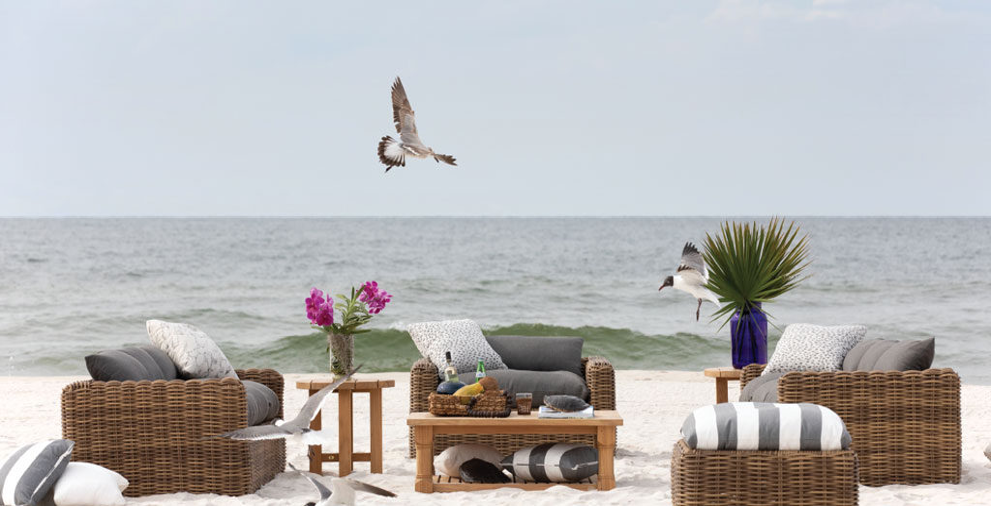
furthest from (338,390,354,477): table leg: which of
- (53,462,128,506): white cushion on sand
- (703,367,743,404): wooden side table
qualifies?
(703,367,743,404): wooden side table

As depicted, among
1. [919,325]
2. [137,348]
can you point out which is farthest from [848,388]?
[919,325]

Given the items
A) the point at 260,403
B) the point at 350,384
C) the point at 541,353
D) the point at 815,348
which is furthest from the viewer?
the point at 541,353

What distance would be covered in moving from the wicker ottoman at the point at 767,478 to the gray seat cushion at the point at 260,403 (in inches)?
81.4

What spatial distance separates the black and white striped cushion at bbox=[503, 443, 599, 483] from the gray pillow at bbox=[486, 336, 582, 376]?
1.20m

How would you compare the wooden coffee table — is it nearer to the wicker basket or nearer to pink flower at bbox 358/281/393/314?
the wicker basket

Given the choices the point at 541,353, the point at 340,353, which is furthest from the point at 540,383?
the point at 340,353

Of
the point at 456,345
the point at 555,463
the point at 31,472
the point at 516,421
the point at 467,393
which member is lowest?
the point at 555,463

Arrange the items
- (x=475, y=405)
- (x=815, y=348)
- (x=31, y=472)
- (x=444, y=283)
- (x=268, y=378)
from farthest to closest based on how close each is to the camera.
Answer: (x=444, y=283) < (x=815, y=348) < (x=268, y=378) < (x=475, y=405) < (x=31, y=472)

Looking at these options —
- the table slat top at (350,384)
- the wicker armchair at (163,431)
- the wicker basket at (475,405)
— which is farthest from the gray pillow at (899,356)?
the wicker armchair at (163,431)

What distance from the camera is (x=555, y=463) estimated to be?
493 centimetres

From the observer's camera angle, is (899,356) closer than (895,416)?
No

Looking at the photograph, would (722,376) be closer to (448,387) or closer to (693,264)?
(693,264)

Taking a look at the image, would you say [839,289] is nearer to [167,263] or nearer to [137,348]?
[167,263]

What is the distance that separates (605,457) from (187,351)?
80.5 inches
